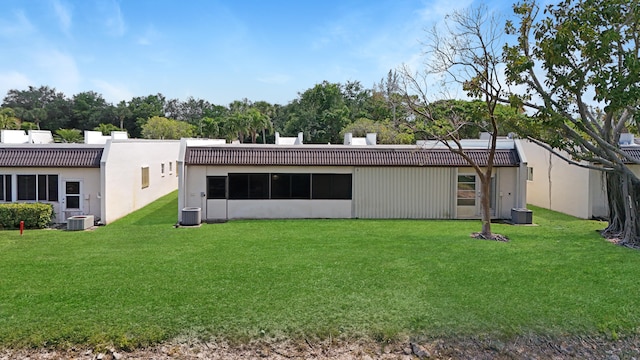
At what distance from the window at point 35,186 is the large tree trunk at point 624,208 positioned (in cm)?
1688

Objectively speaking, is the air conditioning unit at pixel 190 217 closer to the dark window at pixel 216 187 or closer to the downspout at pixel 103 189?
the dark window at pixel 216 187

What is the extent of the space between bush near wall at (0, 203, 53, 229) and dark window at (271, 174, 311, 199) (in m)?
7.12

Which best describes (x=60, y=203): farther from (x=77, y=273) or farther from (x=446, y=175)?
(x=446, y=175)

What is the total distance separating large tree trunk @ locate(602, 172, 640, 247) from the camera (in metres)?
11.5

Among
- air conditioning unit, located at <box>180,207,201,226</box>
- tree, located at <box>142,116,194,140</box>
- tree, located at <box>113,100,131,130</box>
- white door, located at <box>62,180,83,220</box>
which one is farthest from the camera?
tree, located at <box>113,100,131,130</box>

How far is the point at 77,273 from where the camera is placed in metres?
8.23

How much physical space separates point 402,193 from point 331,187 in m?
2.51

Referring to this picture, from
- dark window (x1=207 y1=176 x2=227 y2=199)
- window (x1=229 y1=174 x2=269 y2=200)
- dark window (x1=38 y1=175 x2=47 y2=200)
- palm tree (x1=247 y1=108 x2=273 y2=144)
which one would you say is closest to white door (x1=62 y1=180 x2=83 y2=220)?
dark window (x1=38 y1=175 x2=47 y2=200)

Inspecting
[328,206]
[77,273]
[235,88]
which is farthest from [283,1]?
[235,88]

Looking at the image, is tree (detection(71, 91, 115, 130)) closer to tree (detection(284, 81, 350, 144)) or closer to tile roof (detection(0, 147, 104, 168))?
tree (detection(284, 81, 350, 144))

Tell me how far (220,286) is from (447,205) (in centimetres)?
1024

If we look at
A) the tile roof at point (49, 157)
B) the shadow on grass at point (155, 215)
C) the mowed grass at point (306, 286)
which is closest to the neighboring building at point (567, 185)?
the mowed grass at point (306, 286)

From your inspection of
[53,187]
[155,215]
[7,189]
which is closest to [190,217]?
[155,215]

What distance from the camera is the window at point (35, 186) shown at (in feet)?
46.8
